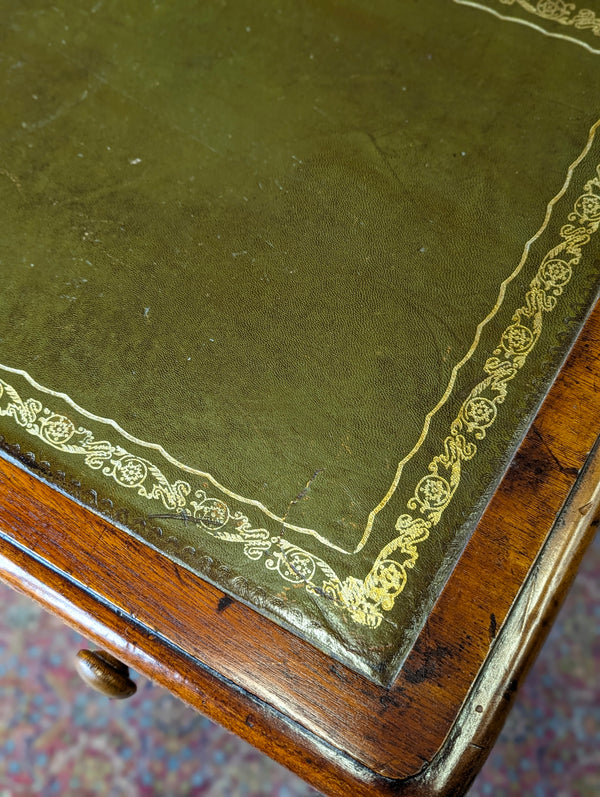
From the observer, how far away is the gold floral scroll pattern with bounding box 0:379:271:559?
2.28 feet

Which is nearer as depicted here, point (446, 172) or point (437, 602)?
point (437, 602)

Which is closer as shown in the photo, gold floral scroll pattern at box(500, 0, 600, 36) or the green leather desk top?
the green leather desk top

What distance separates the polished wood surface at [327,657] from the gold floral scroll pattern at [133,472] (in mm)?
48

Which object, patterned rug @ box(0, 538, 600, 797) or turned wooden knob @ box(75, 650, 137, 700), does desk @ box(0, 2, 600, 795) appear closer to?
turned wooden knob @ box(75, 650, 137, 700)

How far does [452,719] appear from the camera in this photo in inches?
24.1

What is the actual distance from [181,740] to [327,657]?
797 mm

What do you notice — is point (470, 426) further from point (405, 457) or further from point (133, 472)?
point (133, 472)

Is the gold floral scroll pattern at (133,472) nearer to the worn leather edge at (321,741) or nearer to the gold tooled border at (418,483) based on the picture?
the gold tooled border at (418,483)

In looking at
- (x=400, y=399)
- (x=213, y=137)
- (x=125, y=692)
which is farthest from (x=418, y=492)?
(x=213, y=137)

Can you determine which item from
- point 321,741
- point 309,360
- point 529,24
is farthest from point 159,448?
point 529,24

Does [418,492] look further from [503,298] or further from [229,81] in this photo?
[229,81]

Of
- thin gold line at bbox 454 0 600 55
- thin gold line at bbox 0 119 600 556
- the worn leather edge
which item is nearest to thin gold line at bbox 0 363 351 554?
thin gold line at bbox 0 119 600 556

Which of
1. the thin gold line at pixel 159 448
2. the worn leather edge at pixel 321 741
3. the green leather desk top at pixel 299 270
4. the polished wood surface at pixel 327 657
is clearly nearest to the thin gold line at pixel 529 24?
the green leather desk top at pixel 299 270

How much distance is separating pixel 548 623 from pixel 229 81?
2.66 feet
